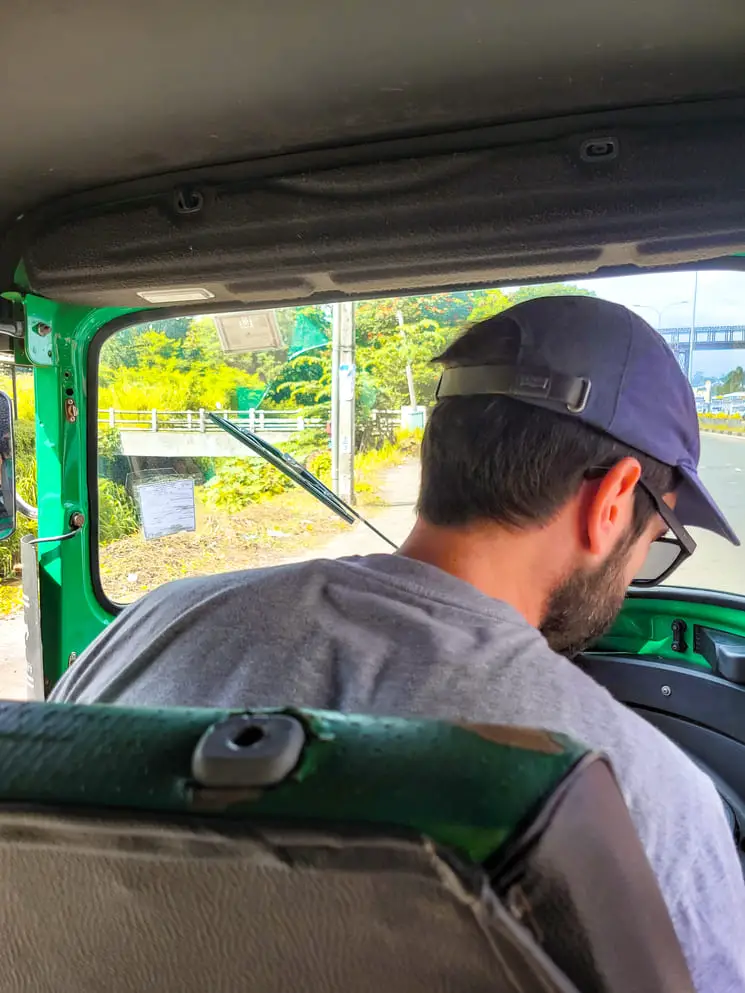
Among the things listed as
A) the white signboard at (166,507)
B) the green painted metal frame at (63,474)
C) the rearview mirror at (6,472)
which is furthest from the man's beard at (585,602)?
the green painted metal frame at (63,474)

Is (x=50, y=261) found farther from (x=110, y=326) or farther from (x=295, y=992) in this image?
(x=295, y=992)

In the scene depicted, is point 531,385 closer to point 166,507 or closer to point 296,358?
point 296,358

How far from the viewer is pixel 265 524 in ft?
8.99

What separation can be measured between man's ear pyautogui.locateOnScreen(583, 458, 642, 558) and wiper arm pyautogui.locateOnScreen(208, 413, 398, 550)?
3.55 ft

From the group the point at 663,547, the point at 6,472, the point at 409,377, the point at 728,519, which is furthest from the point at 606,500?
the point at 6,472

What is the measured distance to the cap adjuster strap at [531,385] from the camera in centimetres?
123

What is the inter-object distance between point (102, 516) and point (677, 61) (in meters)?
2.47

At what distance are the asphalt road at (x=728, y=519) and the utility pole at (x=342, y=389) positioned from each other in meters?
1.10

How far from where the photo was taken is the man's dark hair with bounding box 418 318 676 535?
48.5 inches

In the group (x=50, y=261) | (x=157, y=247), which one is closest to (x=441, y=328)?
(x=157, y=247)

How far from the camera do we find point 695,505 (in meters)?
1.43

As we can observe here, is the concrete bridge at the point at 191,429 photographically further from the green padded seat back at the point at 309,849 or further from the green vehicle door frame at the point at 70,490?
the green padded seat back at the point at 309,849

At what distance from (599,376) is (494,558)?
0.36 m

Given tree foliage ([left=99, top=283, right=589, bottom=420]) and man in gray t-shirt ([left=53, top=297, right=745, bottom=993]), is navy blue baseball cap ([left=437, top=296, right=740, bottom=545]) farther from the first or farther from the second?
tree foliage ([left=99, top=283, right=589, bottom=420])
